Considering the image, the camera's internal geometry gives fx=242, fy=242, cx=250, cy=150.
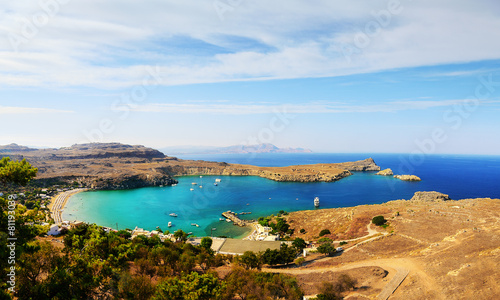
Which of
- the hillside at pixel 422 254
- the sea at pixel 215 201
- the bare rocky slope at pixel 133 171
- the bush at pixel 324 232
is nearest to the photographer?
the hillside at pixel 422 254

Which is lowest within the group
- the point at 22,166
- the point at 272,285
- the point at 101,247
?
the point at 272,285

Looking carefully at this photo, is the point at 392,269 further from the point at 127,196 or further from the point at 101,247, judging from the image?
the point at 127,196

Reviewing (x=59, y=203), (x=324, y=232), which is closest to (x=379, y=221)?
(x=324, y=232)

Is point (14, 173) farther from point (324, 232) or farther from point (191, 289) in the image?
point (324, 232)

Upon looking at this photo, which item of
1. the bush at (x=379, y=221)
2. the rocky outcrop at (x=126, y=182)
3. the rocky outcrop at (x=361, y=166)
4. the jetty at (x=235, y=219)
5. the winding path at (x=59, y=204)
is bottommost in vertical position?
the jetty at (x=235, y=219)

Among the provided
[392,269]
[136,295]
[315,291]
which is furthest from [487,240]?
[136,295]

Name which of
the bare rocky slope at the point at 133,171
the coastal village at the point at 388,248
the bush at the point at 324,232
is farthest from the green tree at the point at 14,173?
the bare rocky slope at the point at 133,171

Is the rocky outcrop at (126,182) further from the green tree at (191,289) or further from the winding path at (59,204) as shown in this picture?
the green tree at (191,289)

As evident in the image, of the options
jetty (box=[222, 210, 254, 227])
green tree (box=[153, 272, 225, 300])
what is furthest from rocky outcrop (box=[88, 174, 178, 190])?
green tree (box=[153, 272, 225, 300])
